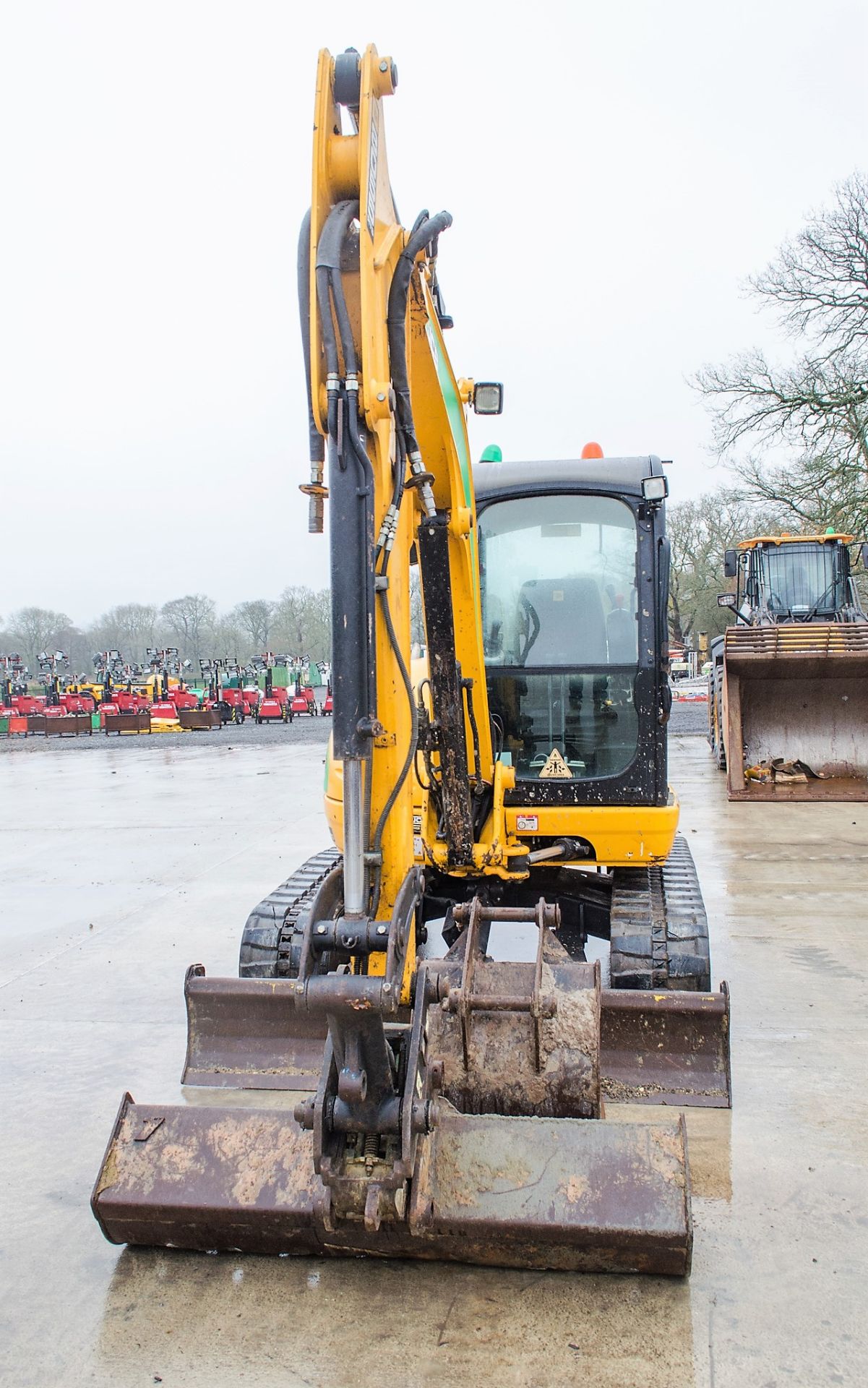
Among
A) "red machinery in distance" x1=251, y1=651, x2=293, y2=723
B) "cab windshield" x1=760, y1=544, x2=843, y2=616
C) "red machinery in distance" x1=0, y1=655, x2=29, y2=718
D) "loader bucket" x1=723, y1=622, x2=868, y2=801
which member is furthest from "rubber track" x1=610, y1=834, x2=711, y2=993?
"red machinery in distance" x1=0, y1=655, x2=29, y2=718

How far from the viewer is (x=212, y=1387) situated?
2.39 m

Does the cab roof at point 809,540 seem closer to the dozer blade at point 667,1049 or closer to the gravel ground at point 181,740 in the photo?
the gravel ground at point 181,740

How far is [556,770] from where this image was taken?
15.8 ft

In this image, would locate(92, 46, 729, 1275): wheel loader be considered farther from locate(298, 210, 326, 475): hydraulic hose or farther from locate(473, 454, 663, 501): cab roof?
locate(473, 454, 663, 501): cab roof

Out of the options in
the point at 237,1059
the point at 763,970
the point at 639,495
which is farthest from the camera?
the point at 763,970

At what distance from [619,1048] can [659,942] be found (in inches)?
24.7

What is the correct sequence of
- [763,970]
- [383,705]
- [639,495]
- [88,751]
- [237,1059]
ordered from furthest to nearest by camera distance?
[88,751]
[763,970]
[639,495]
[237,1059]
[383,705]

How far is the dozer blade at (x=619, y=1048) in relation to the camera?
365 cm

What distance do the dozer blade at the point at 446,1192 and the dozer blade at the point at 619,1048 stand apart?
83cm

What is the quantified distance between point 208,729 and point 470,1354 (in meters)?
27.6

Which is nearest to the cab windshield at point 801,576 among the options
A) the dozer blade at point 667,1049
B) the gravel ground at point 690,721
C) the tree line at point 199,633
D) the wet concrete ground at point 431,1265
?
the gravel ground at point 690,721

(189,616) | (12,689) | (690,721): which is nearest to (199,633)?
(189,616)

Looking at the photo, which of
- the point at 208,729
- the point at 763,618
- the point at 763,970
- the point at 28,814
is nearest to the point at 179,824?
the point at 28,814

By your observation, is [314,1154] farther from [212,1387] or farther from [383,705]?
[383,705]
